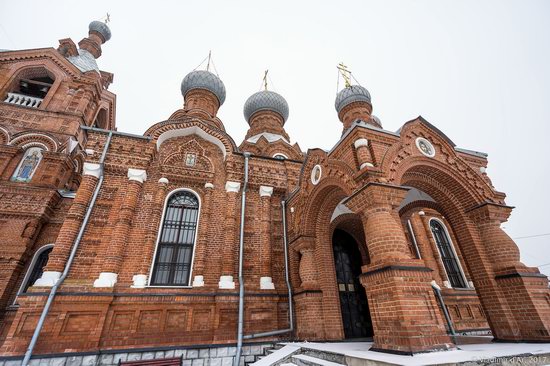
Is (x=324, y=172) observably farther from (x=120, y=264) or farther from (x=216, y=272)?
(x=120, y=264)

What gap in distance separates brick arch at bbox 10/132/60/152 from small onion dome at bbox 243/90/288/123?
1047cm

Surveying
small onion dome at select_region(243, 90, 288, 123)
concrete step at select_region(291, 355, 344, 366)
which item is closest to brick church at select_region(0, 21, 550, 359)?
concrete step at select_region(291, 355, 344, 366)

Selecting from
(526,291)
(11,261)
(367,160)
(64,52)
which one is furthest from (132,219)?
(64,52)

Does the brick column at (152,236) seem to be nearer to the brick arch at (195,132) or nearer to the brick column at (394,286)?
the brick arch at (195,132)

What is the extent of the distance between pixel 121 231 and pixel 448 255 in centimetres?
1320

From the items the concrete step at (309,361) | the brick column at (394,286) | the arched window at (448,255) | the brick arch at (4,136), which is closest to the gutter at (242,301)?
the concrete step at (309,361)

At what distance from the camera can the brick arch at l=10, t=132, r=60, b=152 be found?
36.2 feet

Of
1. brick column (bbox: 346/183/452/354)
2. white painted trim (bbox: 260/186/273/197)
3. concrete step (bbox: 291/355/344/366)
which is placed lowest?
concrete step (bbox: 291/355/344/366)

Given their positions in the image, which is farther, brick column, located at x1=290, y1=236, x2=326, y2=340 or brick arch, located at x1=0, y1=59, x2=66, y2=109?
brick arch, located at x1=0, y1=59, x2=66, y2=109

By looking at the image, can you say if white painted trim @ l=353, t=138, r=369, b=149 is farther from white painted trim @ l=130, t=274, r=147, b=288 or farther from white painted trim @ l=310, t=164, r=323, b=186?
white painted trim @ l=130, t=274, r=147, b=288

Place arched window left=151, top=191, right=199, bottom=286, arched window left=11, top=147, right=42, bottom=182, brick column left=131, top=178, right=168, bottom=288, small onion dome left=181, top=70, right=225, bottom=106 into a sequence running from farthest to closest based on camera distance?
small onion dome left=181, top=70, right=225, bottom=106, arched window left=11, top=147, right=42, bottom=182, arched window left=151, top=191, right=199, bottom=286, brick column left=131, top=178, right=168, bottom=288

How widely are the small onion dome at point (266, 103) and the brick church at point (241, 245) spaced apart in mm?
7832

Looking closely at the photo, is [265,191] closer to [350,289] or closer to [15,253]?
[350,289]

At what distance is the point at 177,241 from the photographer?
8141mm
